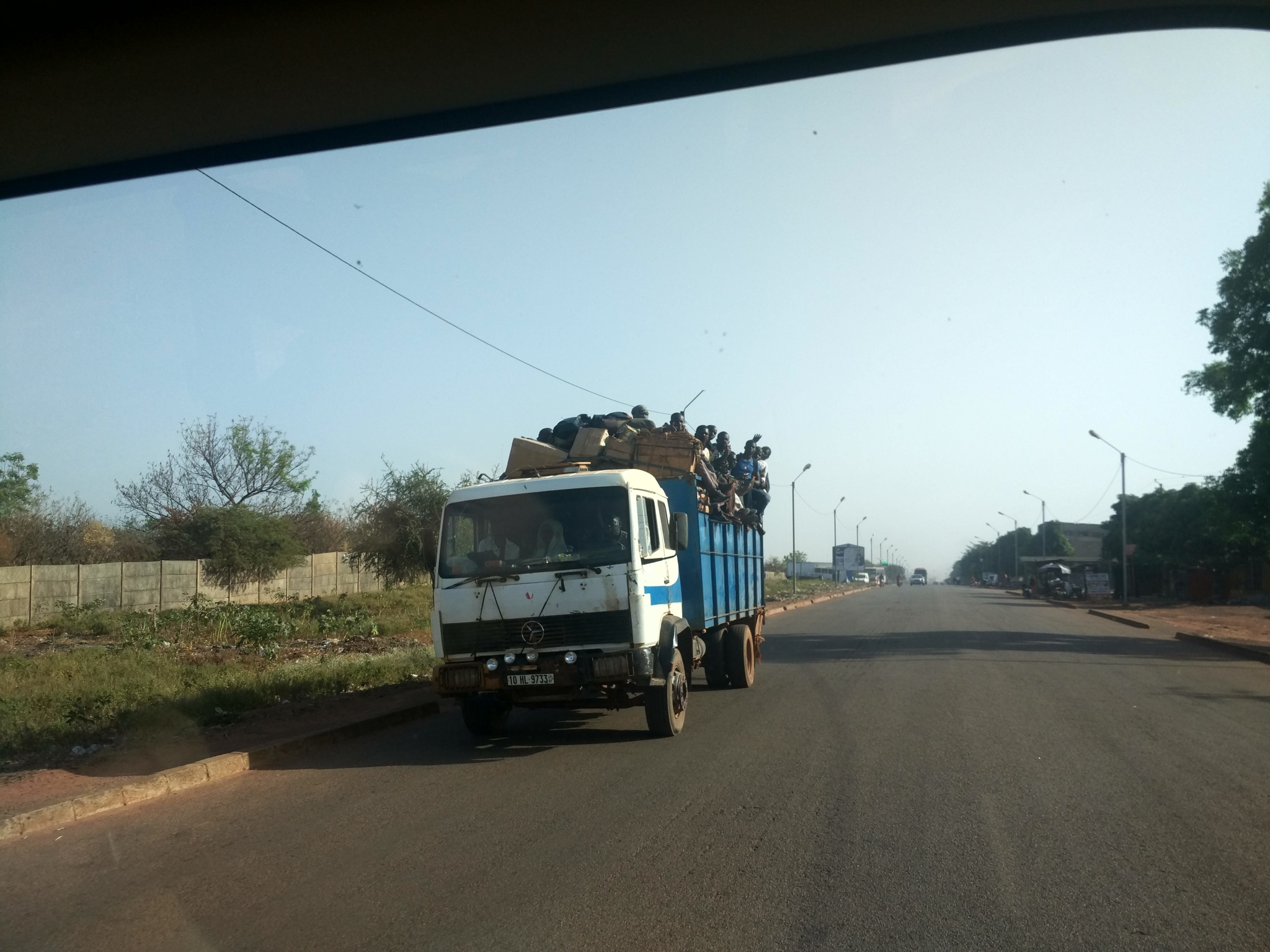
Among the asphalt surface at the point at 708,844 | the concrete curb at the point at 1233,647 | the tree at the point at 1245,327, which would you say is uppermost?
the tree at the point at 1245,327

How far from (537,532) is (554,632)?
3.39ft

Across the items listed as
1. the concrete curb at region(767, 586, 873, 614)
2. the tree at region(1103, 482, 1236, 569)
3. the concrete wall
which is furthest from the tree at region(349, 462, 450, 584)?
the tree at region(1103, 482, 1236, 569)

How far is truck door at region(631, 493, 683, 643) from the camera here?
9328 millimetres

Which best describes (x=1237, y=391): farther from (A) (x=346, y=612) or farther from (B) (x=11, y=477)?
(B) (x=11, y=477)

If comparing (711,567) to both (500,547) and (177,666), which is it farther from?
(177,666)

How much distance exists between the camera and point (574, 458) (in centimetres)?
1169

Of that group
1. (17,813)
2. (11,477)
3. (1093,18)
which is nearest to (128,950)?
(17,813)

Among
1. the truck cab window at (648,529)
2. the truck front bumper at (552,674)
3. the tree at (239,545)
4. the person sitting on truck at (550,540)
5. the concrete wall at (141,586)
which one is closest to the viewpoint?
the truck front bumper at (552,674)

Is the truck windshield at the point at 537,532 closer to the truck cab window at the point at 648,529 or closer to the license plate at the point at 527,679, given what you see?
the truck cab window at the point at 648,529

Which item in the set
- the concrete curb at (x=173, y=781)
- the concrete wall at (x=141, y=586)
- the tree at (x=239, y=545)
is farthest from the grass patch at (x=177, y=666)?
the tree at (x=239, y=545)

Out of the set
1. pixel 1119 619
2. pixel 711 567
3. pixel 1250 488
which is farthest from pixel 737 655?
pixel 1119 619

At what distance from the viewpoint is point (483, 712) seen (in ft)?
33.1

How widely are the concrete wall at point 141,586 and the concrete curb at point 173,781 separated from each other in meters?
19.0

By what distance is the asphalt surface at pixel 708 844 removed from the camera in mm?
4660
